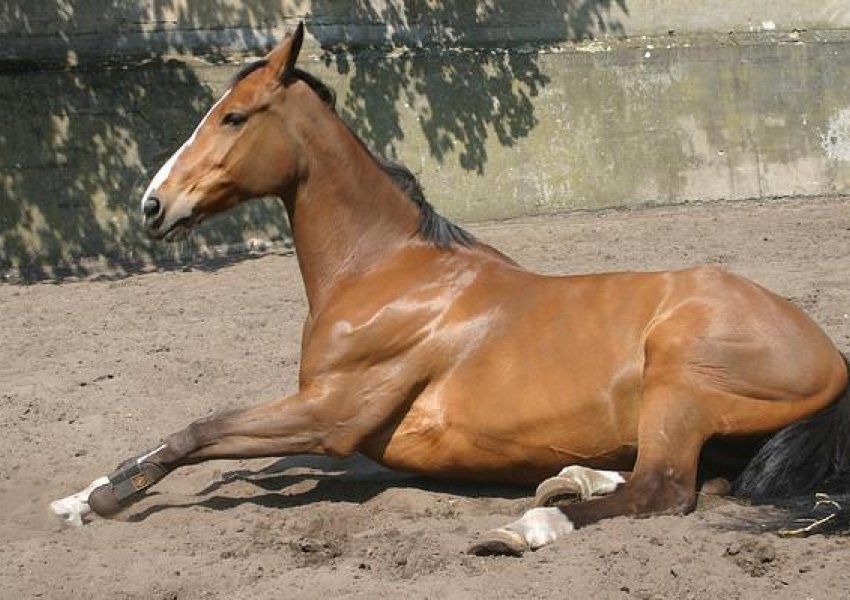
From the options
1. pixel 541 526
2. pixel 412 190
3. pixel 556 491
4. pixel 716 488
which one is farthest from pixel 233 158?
pixel 716 488

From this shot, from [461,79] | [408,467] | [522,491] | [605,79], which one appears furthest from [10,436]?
[605,79]

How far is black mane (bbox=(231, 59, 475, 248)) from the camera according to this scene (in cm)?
585

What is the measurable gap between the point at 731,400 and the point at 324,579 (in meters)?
1.76

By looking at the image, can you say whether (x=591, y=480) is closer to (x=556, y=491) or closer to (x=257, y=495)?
(x=556, y=491)

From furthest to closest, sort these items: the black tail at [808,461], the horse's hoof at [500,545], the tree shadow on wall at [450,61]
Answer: the tree shadow on wall at [450,61] < the black tail at [808,461] < the horse's hoof at [500,545]

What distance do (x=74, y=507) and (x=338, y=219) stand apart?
1743 millimetres

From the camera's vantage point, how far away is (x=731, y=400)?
16.2ft

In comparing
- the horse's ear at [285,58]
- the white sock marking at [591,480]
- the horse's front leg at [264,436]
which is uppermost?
the horse's ear at [285,58]

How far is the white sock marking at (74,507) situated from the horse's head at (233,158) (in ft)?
3.83

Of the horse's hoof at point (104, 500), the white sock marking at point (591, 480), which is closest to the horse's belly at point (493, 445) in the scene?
the white sock marking at point (591, 480)

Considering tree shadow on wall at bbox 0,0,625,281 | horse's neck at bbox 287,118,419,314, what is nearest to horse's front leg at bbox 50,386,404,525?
horse's neck at bbox 287,118,419,314

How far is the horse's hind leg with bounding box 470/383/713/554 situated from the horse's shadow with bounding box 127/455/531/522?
0.72 meters

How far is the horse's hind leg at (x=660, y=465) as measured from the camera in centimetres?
473

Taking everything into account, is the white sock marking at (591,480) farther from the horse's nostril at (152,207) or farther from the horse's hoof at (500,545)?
the horse's nostril at (152,207)
